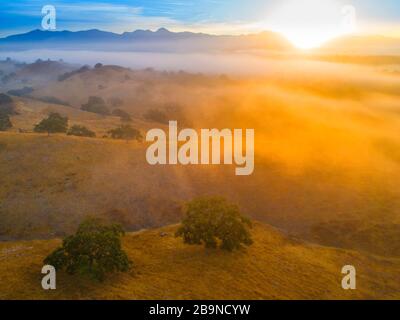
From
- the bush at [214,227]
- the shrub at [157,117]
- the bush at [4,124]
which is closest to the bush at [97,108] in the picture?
the shrub at [157,117]

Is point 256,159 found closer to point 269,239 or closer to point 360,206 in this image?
point 360,206

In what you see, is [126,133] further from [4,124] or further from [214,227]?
[214,227]

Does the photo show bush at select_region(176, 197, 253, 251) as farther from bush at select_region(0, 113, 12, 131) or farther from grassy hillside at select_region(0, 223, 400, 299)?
bush at select_region(0, 113, 12, 131)

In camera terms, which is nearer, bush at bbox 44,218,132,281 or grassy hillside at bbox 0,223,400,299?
grassy hillside at bbox 0,223,400,299

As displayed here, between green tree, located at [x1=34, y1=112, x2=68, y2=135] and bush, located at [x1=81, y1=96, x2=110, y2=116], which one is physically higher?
bush, located at [x1=81, y1=96, x2=110, y2=116]

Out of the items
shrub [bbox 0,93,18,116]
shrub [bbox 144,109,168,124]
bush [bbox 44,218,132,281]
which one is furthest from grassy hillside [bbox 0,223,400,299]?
shrub [bbox 144,109,168,124]

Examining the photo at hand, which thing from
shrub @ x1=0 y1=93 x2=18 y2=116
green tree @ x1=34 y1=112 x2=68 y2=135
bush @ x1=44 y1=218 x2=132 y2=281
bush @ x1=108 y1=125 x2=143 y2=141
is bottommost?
bush @ x1=44 y1=218 x2=132 y2=281
